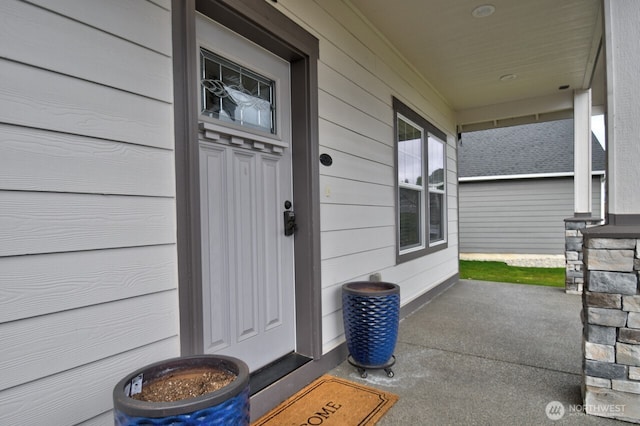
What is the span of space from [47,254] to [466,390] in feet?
7.68

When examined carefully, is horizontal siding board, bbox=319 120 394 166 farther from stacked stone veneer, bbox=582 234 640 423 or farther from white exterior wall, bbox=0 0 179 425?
stacked stone veneer, bbox=582 234 640 423

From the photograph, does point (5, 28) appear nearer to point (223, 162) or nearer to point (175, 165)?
point (175, 165)

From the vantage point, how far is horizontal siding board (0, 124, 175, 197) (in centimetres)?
110

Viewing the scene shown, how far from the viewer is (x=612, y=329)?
2.00 metres

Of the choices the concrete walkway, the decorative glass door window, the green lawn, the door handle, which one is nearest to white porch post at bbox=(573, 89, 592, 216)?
the green lawn

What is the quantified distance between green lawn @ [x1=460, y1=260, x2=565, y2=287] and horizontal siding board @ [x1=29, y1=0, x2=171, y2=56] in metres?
6.26

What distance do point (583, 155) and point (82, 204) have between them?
6.05m

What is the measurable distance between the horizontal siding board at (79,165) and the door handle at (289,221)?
3.34 feet

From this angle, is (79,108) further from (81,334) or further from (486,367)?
(486,367)

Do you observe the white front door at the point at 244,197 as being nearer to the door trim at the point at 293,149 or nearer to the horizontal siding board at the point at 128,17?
the door trim at the point at 293,149

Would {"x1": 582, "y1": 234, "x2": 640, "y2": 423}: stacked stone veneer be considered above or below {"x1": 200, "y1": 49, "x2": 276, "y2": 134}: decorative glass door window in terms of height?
below

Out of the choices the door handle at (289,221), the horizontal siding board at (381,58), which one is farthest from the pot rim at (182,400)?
the horizontal siding board at (381,58)

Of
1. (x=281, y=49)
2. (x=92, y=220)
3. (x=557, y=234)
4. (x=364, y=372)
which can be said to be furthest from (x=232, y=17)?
(x=557, y=234)

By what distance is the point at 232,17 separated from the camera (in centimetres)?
194
